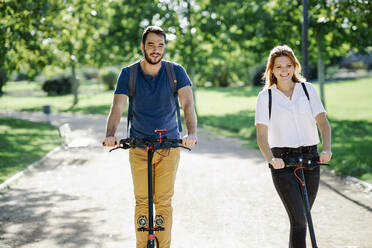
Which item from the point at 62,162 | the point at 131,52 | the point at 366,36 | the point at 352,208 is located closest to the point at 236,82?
the point at 131,52

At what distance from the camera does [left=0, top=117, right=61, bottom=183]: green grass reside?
430 inches

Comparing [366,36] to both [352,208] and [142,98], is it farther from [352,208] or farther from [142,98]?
[142,98]

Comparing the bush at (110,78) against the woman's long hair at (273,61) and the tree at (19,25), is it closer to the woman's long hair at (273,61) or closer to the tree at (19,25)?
the tree at (19,25)

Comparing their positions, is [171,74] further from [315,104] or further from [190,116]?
[315,104]

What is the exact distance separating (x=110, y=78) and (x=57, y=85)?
7.34m

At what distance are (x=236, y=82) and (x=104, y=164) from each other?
50.4m

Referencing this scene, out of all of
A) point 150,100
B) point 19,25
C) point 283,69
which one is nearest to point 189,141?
point 150,100

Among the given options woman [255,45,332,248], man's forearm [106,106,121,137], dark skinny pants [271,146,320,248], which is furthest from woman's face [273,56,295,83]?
man's forearm [106,106,121,137]

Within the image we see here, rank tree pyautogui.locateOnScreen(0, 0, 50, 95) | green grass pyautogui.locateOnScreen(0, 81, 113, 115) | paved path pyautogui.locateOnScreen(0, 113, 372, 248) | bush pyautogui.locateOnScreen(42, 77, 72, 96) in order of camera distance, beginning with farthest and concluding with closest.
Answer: bush pyautogui.locateOnScreen(42, 77, 72, 96), green grass pyautogui.locateOnScreen(0, 81, 113, 115), tree pyautogui.locateOnScreen(0, 0, 50, 95), paved path pyautogui.locateOnScreen(0, 113, 372, 248)

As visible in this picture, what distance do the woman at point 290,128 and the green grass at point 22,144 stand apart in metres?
6.54

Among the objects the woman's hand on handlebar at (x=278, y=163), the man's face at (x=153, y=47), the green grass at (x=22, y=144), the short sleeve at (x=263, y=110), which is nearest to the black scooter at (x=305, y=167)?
the woman's hand on handlebar at (x=278, y=163)

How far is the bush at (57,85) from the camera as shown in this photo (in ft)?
166

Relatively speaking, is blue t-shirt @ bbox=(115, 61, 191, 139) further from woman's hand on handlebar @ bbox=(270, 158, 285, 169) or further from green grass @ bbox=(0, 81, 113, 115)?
green grass @ bbox=(0, 81, 113, 115)

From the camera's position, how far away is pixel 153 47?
3.76 metres
